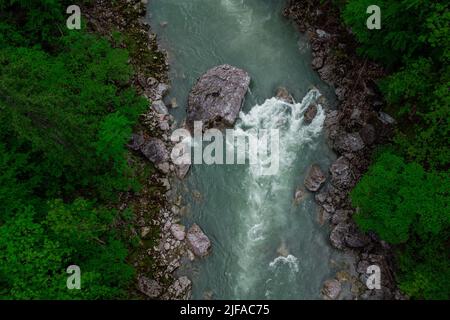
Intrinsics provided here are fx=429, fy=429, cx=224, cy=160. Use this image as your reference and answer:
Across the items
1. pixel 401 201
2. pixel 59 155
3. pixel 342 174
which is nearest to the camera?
pixel 59 155

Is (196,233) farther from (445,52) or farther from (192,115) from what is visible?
(445,52)

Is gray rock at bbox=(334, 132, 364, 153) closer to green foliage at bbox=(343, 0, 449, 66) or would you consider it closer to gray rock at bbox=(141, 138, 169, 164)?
green foliage at bbox=(343, 0, 449, 66)

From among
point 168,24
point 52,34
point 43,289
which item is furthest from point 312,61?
point 43,289

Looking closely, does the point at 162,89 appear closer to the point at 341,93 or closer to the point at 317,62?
the point at 317,62

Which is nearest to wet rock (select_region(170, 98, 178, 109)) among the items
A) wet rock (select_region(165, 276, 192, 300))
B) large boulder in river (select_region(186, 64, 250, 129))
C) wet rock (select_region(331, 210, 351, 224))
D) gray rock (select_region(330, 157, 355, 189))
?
large boulder in river (select_region(186, 64, 250, 129))

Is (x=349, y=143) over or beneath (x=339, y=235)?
over

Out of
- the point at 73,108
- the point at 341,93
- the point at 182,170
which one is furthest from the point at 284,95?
the point at 73,108
